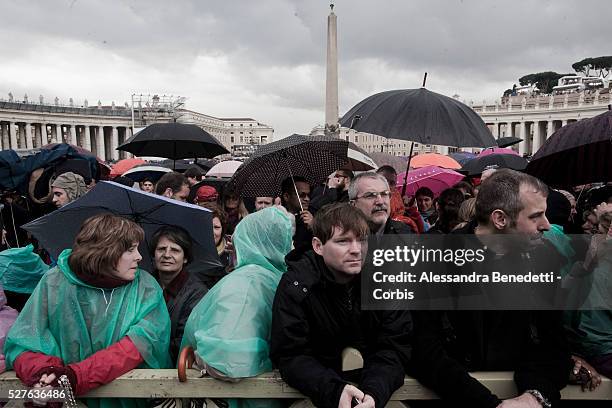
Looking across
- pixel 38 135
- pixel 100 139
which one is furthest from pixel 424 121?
pixel 100 139

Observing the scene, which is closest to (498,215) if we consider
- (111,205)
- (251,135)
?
(111,205)

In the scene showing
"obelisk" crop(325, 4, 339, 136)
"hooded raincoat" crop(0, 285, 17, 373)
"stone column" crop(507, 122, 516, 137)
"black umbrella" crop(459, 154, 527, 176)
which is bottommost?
"hooded raincoat" crop(0, 285, 17, 373)

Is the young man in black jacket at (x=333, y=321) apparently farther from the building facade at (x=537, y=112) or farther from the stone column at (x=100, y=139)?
the stone column at (x=100, y=139)

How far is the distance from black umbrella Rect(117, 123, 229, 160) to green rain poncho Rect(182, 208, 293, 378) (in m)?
4.78

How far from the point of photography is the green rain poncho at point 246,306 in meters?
2.04

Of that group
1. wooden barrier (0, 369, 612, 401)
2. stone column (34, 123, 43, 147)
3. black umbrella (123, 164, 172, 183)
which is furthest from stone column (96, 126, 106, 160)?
wooden barrier (0, 369, 612, 401)

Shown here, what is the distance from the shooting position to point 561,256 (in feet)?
7.82

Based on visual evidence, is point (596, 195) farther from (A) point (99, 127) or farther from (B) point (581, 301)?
(A) point (99, 127)

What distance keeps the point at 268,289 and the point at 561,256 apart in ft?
4.76

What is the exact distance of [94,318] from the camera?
2266mm

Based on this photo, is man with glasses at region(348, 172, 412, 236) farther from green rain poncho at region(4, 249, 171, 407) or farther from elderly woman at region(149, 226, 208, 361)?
green rain poncho at region(4, 249, 171, 407)

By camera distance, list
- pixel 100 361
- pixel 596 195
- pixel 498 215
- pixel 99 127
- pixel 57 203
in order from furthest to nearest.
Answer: pixel 99 127
pixel 57 203
pixel 596 195
pixel 498 215
pixel 100 361

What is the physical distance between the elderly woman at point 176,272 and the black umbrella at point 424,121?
2.08 meters

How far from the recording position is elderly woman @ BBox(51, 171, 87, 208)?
184 inches
